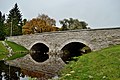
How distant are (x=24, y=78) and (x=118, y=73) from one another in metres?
7.44

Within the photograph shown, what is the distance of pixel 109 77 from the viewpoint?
1086 cm

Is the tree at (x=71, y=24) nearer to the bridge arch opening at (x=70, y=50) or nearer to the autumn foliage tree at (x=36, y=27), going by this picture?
the autumn foliage tree at (x=36, y=27)

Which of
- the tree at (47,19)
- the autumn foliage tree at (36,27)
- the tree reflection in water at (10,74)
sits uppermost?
the tree at (47,19)

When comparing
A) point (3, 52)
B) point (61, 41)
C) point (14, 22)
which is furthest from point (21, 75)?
point (14, 22)

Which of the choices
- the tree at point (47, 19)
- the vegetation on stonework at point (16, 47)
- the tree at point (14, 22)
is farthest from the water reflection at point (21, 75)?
the tree at point (47, 19)

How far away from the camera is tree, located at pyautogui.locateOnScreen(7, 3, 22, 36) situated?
7156 cm

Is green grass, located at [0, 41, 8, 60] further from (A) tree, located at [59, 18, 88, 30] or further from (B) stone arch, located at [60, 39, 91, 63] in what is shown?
(A) tree, located at [59, 18, 88, 30]

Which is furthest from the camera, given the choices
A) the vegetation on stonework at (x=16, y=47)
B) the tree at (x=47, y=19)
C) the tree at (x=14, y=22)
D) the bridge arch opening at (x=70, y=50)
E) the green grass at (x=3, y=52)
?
the tree at (x=47, y=19)

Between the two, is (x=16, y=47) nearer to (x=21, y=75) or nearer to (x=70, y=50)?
(x=70, y=50)

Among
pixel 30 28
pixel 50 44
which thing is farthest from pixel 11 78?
pixel 30 28

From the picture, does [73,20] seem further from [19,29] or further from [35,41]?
[35,41]

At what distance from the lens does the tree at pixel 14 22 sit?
7156cm

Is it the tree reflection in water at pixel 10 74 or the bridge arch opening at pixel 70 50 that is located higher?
the tree reflection in water at pixel 10 74

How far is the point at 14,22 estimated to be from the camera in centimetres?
7438
